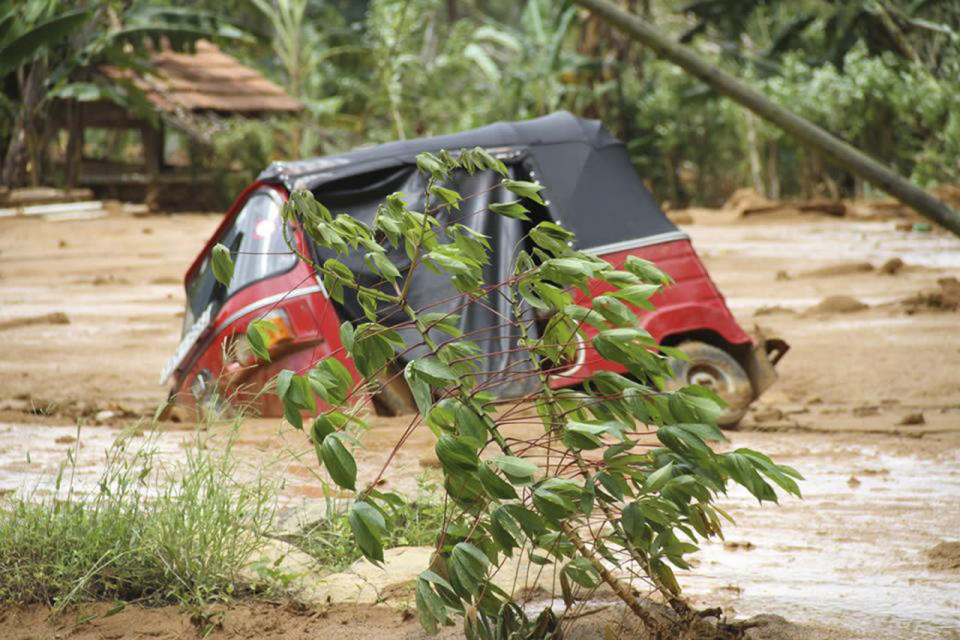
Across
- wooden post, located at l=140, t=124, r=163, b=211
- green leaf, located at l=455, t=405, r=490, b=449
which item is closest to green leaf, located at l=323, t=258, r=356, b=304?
green leaf, located at l=455, t=405, r=490, b=449

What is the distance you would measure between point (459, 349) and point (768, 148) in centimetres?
2188

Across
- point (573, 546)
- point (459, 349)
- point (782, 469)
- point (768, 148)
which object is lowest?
point (768, 148)

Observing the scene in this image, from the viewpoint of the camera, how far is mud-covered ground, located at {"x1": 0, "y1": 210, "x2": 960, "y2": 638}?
393 cm

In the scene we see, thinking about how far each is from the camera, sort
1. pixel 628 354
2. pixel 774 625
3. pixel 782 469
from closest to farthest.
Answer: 1. pixel 782 469
2. pixel 628 354
3. pixel 774 625

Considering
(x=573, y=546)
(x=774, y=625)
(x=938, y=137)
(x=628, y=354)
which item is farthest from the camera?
(x=938, y=137)

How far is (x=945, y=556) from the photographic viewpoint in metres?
4.41

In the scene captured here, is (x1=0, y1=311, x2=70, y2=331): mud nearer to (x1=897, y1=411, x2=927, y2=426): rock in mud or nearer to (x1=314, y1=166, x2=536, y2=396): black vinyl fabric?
(x1=314, y1=166, x2=536, y2=396): black vinyl fabric

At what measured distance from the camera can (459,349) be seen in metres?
2.91

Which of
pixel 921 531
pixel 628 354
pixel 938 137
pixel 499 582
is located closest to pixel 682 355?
pixel 628 354

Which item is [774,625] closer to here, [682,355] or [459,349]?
[682,355]

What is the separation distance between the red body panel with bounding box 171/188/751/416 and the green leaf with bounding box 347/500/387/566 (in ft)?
11.5

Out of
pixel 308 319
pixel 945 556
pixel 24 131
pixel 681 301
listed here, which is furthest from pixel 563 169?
pixel 24 131

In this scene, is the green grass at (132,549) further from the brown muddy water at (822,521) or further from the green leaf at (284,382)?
the green leaf at (284,382)

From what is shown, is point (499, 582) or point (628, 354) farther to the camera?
point (499, 582)
